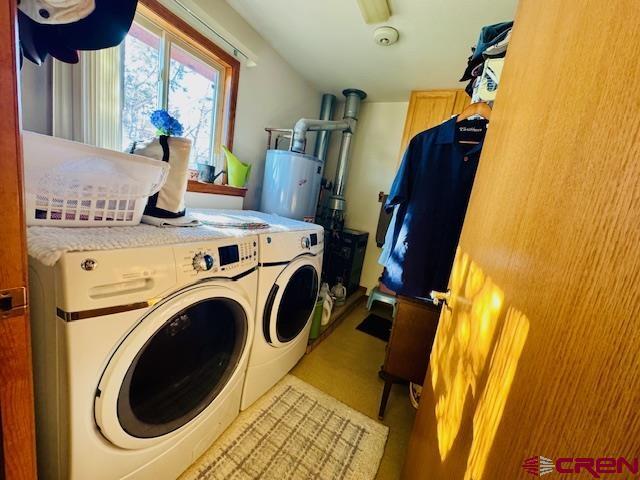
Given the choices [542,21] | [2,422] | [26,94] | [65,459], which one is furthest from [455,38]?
[65,459]

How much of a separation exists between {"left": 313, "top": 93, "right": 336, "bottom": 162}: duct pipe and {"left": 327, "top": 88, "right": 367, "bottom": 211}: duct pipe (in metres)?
0.17

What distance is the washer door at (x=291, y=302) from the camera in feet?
4.00

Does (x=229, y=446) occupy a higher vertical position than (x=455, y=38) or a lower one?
lower

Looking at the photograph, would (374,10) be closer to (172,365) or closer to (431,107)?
(431,107)

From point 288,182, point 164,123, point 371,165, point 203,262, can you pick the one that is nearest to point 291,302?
point 203,262

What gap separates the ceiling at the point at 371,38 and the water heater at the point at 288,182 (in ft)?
2.84

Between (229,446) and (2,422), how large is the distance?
3.13 feet

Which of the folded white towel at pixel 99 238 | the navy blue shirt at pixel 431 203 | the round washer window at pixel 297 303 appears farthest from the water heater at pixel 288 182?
the folded white towel at pixel 99 238

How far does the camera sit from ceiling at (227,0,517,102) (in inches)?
57.5

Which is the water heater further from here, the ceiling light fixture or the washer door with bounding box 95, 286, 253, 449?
the washer door with bounding box 95, 286, 253, 449

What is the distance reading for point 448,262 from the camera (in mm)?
1246

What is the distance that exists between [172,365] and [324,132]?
2.51 meters

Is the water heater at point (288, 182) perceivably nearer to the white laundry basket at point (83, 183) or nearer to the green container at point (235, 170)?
the green container at point (235, 170)

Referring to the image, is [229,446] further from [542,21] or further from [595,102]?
[542,21]
